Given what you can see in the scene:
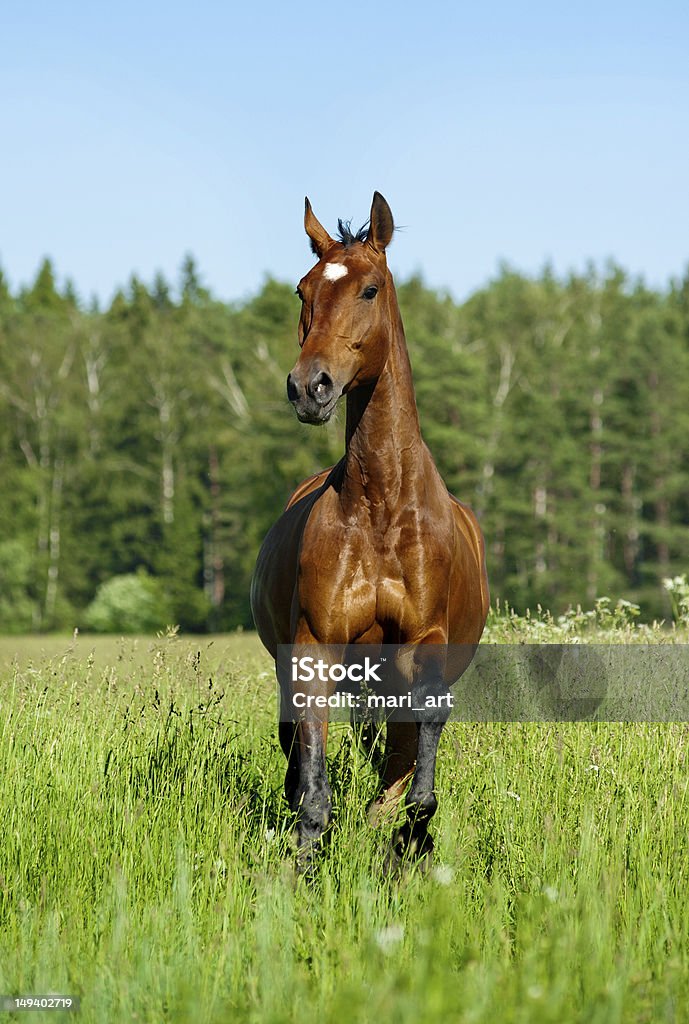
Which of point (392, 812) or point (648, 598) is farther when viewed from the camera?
point (648, 598)

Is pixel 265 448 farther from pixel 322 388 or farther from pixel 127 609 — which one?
pixel 322 388

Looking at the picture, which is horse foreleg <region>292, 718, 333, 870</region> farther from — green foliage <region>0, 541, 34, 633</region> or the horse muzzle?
green foliage <region>0, 541, 34, 633</region>

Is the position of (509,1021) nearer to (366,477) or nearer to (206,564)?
(366,477)

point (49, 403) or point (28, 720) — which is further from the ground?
point (49, 403)

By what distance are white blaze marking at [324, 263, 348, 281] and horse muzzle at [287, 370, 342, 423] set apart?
1.97ft

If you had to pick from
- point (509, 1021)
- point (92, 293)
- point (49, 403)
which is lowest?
point (509, 1021)

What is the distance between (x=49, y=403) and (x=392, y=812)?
51217 mm

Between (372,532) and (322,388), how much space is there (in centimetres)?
94

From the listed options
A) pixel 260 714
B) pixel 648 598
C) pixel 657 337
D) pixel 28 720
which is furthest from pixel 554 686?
pixel 657 337

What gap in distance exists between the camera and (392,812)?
5.95 meters

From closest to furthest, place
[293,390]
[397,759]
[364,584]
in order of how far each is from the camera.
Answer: [293,390], [364,584], [397,759]

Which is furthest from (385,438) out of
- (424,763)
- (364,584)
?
(424,763)

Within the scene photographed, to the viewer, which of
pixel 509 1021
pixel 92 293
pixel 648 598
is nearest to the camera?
pixel 509 1021

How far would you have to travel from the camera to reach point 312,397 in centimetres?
526
